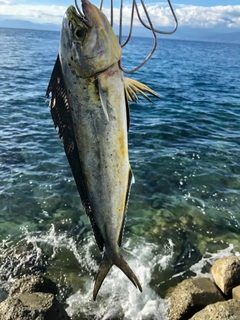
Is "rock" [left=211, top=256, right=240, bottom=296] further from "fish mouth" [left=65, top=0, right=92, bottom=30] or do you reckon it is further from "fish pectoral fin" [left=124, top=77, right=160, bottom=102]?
"fish mouth" [left=65, top=0, right=92, bottom=30]

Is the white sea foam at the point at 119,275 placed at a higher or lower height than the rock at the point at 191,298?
lower

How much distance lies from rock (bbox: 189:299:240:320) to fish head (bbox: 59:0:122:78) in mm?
4297

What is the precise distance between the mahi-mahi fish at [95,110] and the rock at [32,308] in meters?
2.33

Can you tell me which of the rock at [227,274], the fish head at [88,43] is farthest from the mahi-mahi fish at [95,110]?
the rock at [227,274]

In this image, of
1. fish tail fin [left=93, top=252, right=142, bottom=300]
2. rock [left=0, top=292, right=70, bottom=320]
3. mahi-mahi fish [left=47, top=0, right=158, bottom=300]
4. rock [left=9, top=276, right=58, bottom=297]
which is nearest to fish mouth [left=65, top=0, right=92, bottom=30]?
mahi-mahi fish [left=47, top=0, right=158, bottom=300]

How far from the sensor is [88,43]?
9.79ft

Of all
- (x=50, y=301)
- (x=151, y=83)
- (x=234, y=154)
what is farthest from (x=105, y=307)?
(x=151, y=83)

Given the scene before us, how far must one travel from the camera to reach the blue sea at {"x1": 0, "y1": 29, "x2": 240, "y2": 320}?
23.3 feet

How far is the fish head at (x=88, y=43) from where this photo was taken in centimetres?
293

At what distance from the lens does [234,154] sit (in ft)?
43.2

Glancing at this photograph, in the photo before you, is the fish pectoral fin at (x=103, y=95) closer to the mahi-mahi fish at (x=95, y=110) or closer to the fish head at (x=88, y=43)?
the mahi-mahi fish at (x=95, y=110)

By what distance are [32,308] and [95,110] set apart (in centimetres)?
367

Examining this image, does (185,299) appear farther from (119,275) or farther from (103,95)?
(103,95)

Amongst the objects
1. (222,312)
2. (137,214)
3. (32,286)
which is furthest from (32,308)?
(137,214)
